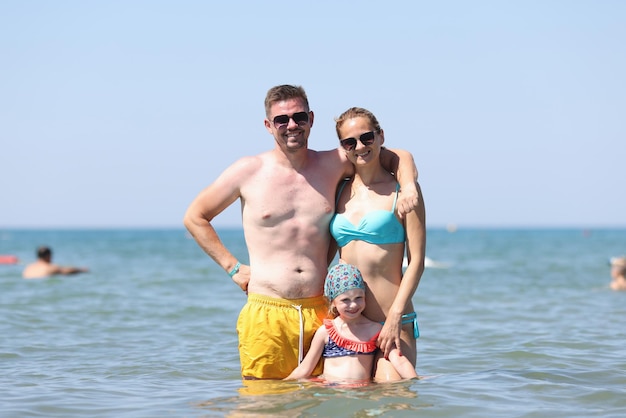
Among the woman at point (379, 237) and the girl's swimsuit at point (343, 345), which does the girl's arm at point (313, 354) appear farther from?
the woman at point (379, 237)

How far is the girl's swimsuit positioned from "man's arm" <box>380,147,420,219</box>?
2.91ft

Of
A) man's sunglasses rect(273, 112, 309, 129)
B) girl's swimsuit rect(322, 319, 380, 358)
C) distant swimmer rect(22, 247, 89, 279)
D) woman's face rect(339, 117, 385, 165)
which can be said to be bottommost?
girl's swimsuit rect(322, 319, 380, 358)

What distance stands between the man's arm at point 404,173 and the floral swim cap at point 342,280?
19.6 inches

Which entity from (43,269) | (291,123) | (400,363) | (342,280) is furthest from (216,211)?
(43,269)

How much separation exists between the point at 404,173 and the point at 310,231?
0.75 metres

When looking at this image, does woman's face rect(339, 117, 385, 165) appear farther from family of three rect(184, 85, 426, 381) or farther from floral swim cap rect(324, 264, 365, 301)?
floral swim cap rect(324, 264, 365, 301)

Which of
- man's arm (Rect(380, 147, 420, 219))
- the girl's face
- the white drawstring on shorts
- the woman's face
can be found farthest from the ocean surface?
the woman's face

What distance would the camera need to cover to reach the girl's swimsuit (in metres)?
5.79

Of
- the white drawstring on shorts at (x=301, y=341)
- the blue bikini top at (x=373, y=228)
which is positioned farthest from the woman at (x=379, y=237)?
the white drawstring on shorts at (x=301, y=341)

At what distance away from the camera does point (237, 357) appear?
961 centimetres

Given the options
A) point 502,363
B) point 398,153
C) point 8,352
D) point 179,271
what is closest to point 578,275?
point 179,271

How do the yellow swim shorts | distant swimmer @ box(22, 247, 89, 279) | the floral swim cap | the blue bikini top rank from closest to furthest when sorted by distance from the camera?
the floral swim cap
the blue bikini top
the yellow swim shorts
distant swimmer @ box(22, 247, 89, 279)

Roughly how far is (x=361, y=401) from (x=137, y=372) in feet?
11.0

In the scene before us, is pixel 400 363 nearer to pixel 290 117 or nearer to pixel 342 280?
pixel 342 280
